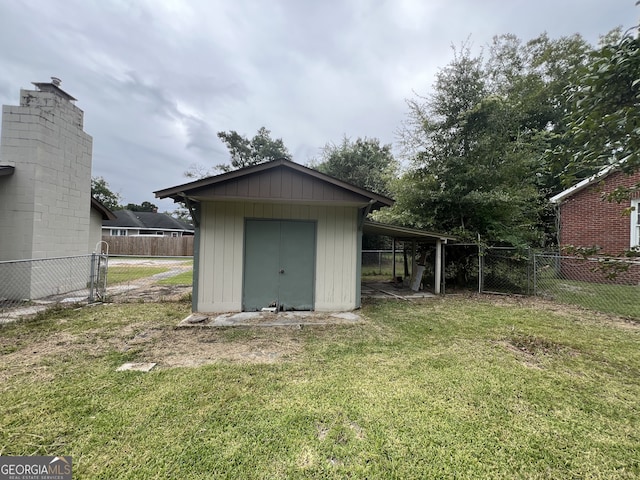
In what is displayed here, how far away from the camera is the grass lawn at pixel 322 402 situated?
71.1 inches

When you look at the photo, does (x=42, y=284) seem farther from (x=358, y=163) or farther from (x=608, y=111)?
(x=358, y=163)

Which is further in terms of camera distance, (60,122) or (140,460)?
(60,122)

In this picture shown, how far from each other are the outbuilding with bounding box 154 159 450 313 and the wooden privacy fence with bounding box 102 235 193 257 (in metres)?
20.8

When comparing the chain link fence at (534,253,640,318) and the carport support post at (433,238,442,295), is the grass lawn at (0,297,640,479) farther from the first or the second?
the carport support post at (433,238,442,295)

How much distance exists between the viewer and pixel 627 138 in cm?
163

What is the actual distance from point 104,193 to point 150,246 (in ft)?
61.1

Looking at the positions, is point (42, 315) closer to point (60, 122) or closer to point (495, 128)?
point (60, 122)

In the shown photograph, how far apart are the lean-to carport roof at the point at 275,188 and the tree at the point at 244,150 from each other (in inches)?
759

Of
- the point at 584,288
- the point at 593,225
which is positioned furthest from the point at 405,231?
the point at 593,225

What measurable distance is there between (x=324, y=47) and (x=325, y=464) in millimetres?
11118

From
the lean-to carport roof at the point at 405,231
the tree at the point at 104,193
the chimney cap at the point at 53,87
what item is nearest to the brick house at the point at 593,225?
the lean-to carport roof at the point at 405,231

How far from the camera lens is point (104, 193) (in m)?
34.5

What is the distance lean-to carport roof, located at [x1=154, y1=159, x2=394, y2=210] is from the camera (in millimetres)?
5055

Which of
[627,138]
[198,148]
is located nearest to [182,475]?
[627,138]
